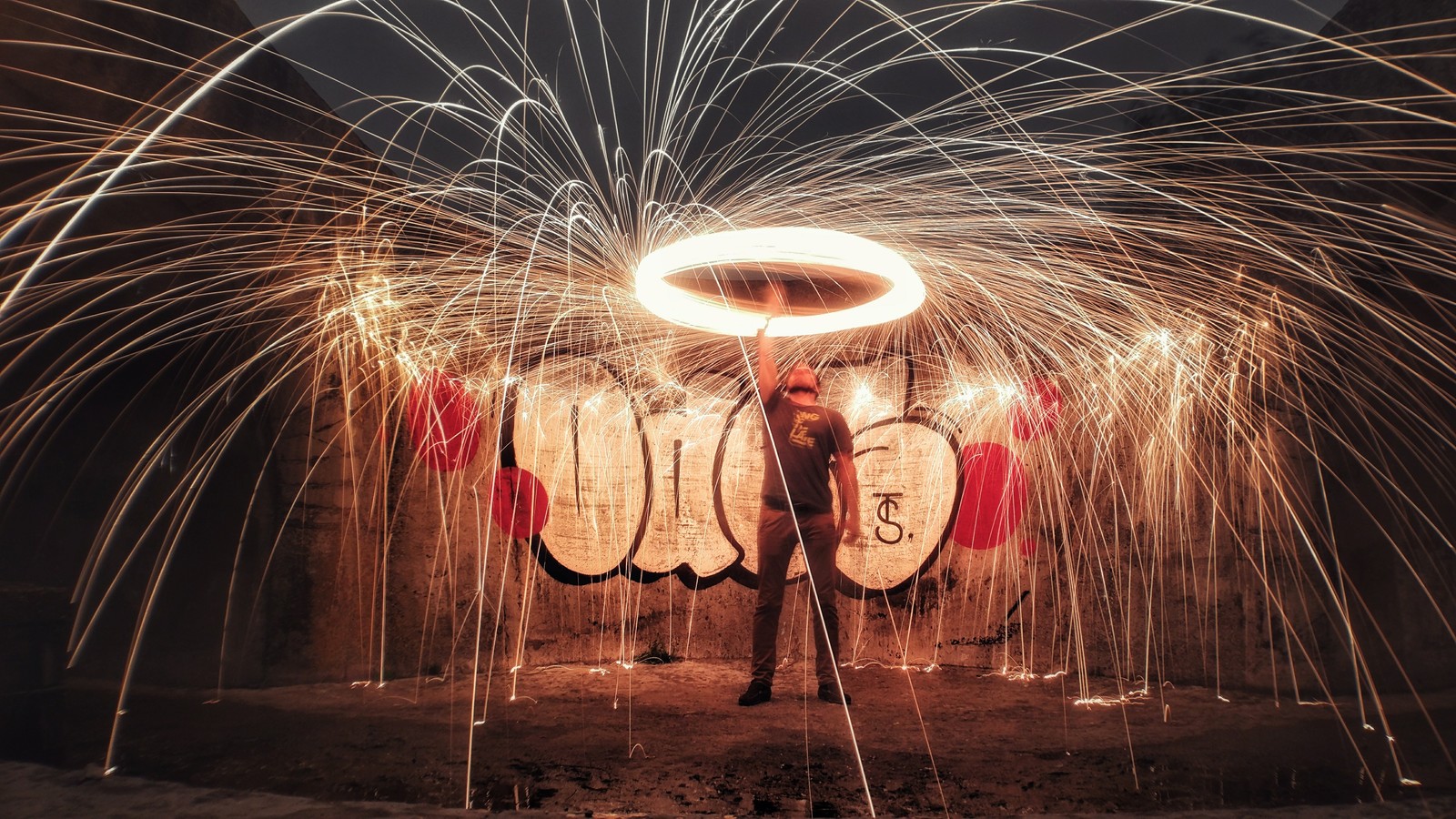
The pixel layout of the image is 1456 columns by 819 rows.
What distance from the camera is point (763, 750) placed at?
3.72 metres

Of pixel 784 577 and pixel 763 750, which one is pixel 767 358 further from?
pixel 763 750

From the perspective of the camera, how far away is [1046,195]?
4348mm

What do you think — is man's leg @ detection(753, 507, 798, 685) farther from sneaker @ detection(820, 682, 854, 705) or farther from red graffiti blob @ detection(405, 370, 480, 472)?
red graffiti blob @ detection(405, 370, 480, 472)

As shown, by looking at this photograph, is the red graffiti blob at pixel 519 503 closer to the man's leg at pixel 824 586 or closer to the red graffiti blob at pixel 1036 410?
the man's leg at pixel 824 586

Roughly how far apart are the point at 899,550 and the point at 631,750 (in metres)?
3.36

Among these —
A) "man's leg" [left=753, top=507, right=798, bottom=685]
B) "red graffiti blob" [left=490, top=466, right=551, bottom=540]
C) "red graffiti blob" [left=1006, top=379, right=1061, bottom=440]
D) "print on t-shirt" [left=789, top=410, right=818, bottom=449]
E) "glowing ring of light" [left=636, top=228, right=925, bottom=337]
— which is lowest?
"man's leg" [left=753, top=507, right=798, bottom=685]

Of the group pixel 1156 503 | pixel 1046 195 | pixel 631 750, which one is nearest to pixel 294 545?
pixel 631 750

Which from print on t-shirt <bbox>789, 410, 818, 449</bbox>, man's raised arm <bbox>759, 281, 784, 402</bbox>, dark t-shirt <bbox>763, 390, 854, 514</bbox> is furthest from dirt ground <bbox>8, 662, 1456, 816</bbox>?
man's raised arm <bbox>759, 281, 784, 402</bbox>

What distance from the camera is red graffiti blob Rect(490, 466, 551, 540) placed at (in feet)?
20.3

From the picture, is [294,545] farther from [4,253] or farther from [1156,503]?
[1156,503]

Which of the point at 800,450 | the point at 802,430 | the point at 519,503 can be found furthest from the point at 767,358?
the point at 519,503

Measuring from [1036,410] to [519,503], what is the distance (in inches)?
158

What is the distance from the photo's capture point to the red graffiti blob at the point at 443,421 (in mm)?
5793

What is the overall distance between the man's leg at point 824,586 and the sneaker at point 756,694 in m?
0.32
